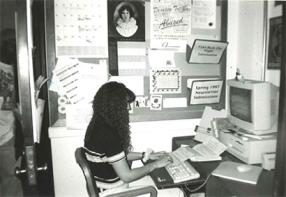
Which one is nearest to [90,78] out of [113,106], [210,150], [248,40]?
[113,106]

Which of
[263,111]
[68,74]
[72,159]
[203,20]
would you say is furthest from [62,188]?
[203,20]

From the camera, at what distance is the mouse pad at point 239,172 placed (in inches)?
53.0

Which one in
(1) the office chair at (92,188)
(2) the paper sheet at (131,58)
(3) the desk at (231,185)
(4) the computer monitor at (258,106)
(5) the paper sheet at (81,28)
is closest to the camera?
(3) the desk at (231,185)

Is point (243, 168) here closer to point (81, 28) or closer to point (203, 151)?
point (203, 151)

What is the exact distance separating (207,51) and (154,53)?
44 centimetres

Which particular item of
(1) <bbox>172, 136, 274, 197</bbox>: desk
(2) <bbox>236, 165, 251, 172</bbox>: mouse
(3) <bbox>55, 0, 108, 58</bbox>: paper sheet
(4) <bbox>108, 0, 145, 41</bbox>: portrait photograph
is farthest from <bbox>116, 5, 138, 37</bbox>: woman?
(2) <bbox>236, 165, 251, 172</bbox>: mouse

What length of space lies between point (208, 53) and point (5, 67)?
1.48 metres

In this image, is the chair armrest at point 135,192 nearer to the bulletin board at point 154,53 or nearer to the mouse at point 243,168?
the mouse at point 243,168

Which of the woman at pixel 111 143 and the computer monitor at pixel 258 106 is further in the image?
the computer monitor at pixel 258 106

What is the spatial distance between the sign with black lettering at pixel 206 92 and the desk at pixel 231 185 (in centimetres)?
52

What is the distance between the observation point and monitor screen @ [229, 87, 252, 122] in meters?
1.65

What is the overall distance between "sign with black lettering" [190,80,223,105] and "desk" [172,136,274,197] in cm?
52

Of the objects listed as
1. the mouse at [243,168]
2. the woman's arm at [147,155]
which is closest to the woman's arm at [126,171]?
the woman's arm at [147,155]

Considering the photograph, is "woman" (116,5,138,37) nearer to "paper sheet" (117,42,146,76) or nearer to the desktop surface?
"paper sheet" (117,42,146,76)
